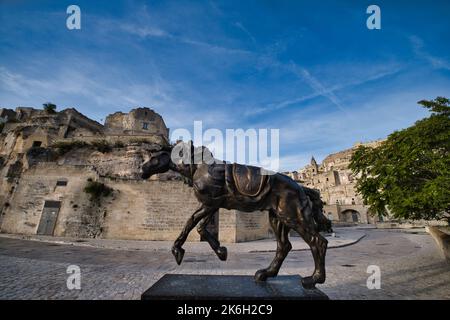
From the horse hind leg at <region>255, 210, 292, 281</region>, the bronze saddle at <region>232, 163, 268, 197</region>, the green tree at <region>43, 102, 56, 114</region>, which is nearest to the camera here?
the bronze saddle at <region>232, 163, 268, 197</region>

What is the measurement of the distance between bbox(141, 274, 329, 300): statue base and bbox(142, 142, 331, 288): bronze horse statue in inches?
8.5

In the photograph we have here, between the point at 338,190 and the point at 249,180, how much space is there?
2483 inches

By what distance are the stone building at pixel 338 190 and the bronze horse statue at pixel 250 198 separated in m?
31.7

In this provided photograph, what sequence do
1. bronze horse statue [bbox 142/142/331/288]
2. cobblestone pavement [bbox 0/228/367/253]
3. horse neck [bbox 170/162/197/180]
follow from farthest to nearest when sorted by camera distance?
cobblestone pavement [bbox 0/228/367/253]
horse neck [bbox 170/162/197/180]
bronze horse statue [bbox 142/142/331/288]

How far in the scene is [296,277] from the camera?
3564 mm

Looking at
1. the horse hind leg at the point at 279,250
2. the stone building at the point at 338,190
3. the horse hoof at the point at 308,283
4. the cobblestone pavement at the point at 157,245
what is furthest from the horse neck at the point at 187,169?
the stone building at the point at 338,190

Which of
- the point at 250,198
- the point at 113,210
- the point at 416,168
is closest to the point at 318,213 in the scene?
the point at 250,198

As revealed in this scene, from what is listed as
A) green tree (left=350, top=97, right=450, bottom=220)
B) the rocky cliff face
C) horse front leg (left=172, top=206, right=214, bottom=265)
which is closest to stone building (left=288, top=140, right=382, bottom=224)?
green tree (left=350, top=97, right=450, bottom=220)

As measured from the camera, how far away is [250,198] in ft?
10.5

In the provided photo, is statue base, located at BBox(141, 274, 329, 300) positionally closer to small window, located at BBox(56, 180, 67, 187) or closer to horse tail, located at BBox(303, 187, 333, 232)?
horse tail, located at BBox(303, 187, 333, 232)

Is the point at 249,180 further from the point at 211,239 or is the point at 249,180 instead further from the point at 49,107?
the point at 49,107

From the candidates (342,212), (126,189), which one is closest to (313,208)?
(126,189)

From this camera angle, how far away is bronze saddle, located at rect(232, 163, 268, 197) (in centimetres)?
314
